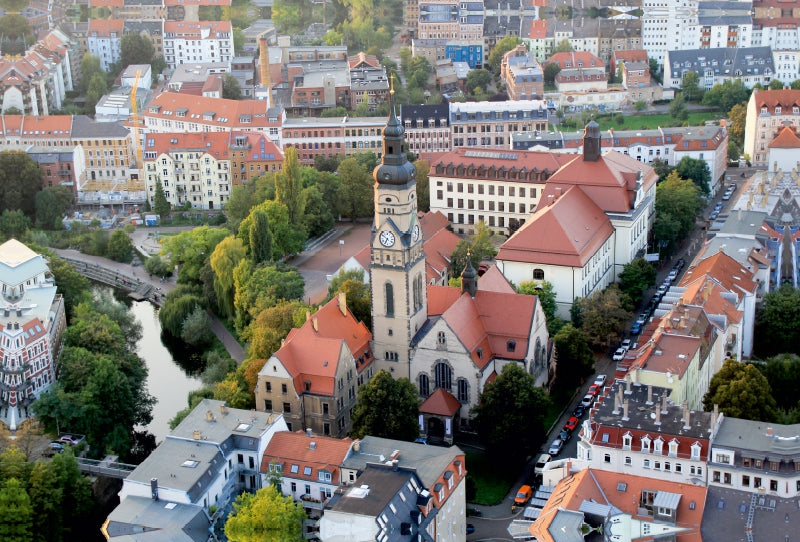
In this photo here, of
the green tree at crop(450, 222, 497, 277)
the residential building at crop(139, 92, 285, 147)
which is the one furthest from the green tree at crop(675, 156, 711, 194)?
the residential building at crop(139, 92, 285, 147)

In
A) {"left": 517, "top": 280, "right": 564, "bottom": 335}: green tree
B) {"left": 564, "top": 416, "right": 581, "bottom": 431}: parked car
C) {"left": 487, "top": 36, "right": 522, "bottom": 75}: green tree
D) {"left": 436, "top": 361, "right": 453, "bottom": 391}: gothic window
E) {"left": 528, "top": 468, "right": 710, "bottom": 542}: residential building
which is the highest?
{"left": 487, "top": 36, "right": 522, "bottom": 75}: green tree

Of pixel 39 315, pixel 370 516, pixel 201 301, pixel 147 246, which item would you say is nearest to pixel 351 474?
pixel 370 516

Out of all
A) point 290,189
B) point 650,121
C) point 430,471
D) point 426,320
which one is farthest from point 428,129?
point 430,471

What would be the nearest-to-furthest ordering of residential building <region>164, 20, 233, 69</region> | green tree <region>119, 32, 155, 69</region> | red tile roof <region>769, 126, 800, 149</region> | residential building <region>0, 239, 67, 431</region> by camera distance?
residential building <region>0, 239, 67, 431</region> < red tile roof <region>769, 126, 800, 149</region> < green tree <region>119, 32, 155, 69</region> < residential building <region>164, 20, 233, 69</region>

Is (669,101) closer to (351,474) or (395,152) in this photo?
(395,152)

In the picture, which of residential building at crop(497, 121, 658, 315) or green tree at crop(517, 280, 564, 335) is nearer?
green tree at crop(517, 280, 564, 335)

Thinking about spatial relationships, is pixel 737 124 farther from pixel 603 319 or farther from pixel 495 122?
pixel 603 319

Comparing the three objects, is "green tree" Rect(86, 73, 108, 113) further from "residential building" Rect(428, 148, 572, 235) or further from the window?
the window
